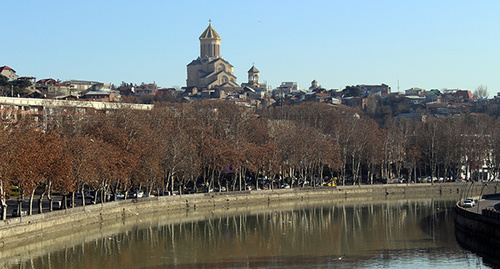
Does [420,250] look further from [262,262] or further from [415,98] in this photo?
[415,98]

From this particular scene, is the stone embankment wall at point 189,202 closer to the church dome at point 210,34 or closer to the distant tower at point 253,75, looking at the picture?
the church dome at point 210,34

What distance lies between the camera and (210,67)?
521 feet

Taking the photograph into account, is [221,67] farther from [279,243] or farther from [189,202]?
[279,243]

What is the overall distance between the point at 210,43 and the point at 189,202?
112m

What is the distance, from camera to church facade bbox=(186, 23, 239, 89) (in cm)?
15746

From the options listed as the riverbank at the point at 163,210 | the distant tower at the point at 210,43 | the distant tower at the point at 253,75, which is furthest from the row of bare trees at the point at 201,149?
the distant tower at the point at 253,75

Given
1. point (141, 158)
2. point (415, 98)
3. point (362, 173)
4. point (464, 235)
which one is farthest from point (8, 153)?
point (415, 98)

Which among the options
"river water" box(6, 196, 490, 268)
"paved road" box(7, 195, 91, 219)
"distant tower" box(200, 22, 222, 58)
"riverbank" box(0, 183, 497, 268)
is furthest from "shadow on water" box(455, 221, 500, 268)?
"distant tower" box(200, 22, 222, 58)

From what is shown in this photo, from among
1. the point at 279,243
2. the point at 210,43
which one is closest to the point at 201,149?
the point at 279,243

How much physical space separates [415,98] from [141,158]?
10499 centimetres

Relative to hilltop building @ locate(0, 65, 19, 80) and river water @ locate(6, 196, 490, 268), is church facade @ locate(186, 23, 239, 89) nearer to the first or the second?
hilltop building @ locate(0, 65, 19, 80)

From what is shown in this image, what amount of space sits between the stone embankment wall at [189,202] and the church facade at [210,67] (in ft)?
299

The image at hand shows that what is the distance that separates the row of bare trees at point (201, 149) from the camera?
1581 inches

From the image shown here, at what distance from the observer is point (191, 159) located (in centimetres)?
5538
